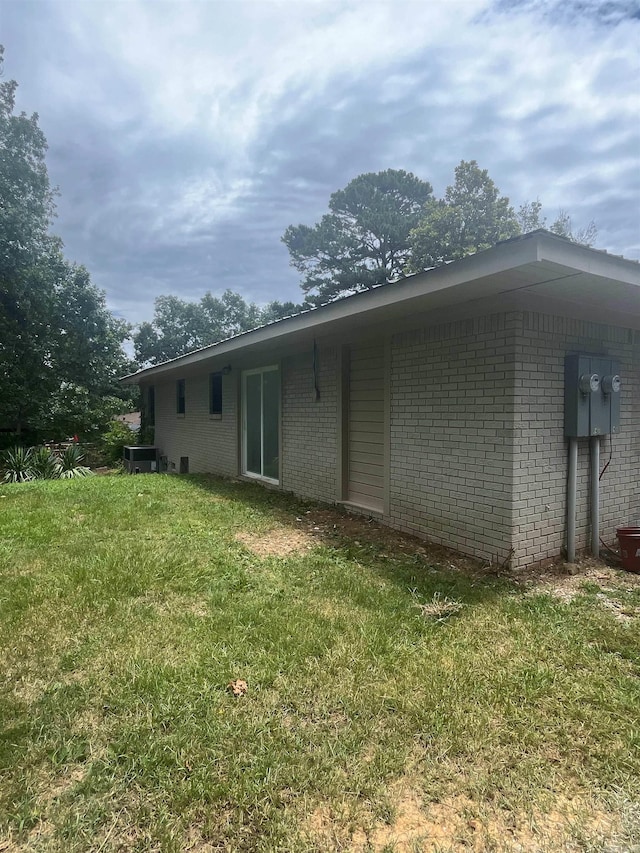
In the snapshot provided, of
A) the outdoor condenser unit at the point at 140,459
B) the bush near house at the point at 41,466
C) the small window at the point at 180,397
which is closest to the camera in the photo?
the bush near house at the point at 41,466

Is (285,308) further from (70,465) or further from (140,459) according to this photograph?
(70,465)

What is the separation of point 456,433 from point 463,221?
2090 cm

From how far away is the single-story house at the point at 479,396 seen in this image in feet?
13.1

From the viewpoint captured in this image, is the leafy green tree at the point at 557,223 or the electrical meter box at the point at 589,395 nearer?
the electrical meter box at the point at 589,395

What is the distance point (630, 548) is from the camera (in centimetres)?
434

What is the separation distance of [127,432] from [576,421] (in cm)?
1624

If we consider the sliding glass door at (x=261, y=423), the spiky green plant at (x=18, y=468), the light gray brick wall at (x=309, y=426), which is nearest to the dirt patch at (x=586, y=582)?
the light gray brick wall at (x=309, y=426)

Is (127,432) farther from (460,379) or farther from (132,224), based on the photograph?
(460,379)

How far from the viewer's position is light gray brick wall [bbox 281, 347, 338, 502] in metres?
6.74

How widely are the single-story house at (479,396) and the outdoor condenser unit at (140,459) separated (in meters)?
9.29

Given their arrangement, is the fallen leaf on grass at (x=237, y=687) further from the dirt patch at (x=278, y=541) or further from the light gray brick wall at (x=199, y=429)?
the light gray brick wall at (x=199, y=429)

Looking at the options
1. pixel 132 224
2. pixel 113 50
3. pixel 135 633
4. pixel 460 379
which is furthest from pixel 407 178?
pixel 135 633

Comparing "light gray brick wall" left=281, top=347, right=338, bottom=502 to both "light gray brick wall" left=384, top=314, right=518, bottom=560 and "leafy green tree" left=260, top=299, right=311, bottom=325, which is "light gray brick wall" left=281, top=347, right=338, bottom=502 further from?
"leafy green tree" left=260, top=299, right=311, bottom=325

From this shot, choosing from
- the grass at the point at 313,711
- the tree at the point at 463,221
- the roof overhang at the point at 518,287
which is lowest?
the grass at the point at 313,711
